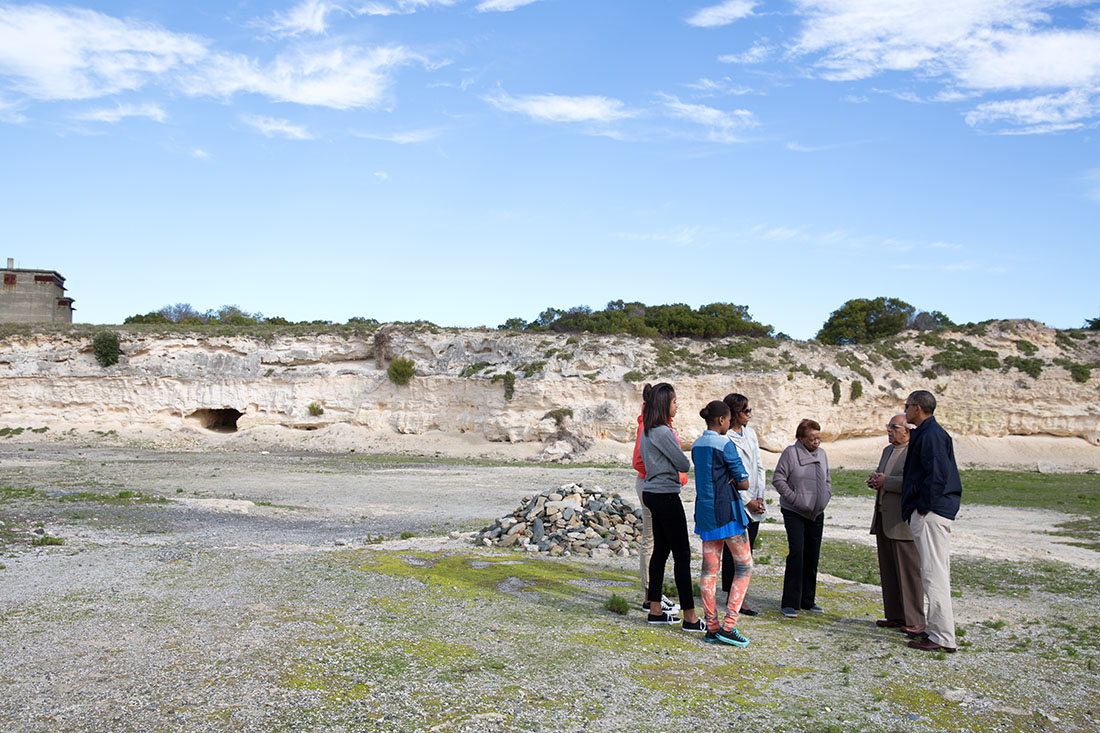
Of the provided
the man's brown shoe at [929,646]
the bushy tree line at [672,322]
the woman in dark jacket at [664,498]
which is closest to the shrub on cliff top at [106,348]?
the bushy tree line at [672,322]

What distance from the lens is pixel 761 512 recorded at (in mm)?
6969

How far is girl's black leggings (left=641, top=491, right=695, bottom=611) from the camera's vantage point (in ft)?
21.4

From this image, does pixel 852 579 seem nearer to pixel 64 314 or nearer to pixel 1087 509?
pixel 1087 509

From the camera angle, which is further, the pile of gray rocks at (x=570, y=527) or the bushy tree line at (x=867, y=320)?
the bushy tree line at (x=867, y=320)

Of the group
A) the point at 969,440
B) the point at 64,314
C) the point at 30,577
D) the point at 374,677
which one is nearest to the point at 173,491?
the point at 30,577

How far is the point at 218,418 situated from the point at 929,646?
43071 millimetres

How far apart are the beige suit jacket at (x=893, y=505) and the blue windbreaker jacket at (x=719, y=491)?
1465mm

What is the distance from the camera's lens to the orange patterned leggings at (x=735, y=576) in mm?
6359

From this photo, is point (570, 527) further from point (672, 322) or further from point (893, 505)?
point (672, 322)

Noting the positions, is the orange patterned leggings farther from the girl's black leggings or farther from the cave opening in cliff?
the cave opening in cliff

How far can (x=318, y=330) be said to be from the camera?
43531 mm

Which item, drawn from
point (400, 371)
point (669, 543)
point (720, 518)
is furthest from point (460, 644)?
point (400, 371)

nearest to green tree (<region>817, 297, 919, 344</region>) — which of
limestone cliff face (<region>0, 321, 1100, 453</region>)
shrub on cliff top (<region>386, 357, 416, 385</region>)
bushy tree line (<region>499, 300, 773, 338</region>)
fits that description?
bushy tree line (<region>499, 300, 773, 338</region>)

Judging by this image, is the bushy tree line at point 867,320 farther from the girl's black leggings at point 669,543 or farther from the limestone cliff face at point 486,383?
the girl's black leggings at point 669,543
